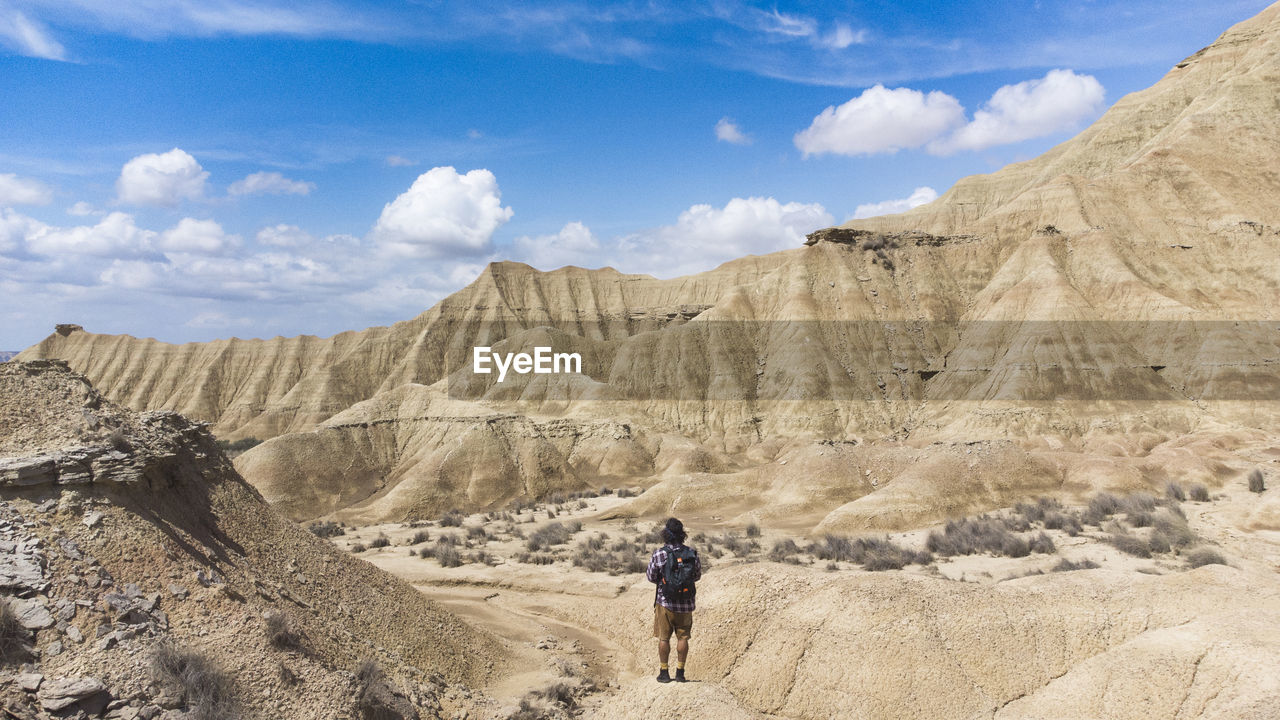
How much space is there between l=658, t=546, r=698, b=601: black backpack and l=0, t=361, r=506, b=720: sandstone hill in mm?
3792

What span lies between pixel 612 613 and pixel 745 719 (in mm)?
8441

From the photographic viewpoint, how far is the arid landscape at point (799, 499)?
7.93 m

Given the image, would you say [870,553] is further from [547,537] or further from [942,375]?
[942,375]

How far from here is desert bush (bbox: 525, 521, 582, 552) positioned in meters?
25.5

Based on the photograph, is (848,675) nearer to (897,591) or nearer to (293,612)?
(897,591)

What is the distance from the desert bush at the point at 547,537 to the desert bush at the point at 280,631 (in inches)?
663

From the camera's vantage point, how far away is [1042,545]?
1880 cm

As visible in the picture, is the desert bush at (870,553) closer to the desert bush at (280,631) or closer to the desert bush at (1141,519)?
the desert bush at (1141,519)

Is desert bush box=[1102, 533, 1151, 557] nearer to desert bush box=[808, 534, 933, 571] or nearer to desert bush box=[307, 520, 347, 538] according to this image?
desert bush box=[808, 534, 933, 571]

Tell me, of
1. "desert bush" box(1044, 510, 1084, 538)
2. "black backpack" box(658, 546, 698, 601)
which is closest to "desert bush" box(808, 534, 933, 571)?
"desert bush" box(1044, 510, 1084, 538)

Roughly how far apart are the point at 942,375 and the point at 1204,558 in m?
42.3

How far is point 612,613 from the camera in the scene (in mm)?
15523

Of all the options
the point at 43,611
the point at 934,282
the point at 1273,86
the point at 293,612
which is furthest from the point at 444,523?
the point at 1273,86

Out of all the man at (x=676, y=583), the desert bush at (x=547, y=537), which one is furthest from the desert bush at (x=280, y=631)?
the desert bush at (x=547, y=537)
